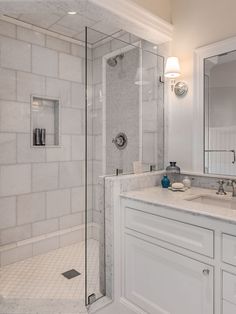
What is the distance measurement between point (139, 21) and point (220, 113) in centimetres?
102

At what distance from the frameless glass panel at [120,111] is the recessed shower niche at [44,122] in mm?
646

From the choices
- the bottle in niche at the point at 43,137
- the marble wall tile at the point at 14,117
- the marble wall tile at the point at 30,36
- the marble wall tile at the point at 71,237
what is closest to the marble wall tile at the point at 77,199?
the marble wall tile at the point at 71,237

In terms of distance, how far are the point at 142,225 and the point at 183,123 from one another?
1.07 meters

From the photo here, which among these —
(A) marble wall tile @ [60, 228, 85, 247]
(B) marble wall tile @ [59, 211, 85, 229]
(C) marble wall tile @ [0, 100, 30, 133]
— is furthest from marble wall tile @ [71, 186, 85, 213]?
(C) marble wall tile @ [0, 100, 30, 133]

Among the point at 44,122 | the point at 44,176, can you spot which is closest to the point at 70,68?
the point at 44,122

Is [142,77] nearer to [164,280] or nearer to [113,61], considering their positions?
[113,61]

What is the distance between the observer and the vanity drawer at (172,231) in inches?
53.6

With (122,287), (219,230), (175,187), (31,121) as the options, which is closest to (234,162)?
(175,187)

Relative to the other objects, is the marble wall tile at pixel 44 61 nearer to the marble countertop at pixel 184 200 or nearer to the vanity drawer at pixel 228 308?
the marble countertop at pixel 184 200

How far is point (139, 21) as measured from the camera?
6.74 ft

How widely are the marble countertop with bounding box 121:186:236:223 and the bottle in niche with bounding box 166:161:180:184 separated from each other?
21 centimetres

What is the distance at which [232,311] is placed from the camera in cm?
126

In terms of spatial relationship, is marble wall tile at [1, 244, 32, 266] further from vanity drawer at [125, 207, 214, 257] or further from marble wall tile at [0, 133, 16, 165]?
vanity drawer at [125, 207, 214, 257]

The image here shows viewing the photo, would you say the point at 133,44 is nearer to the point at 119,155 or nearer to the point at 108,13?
the point at 108,13
